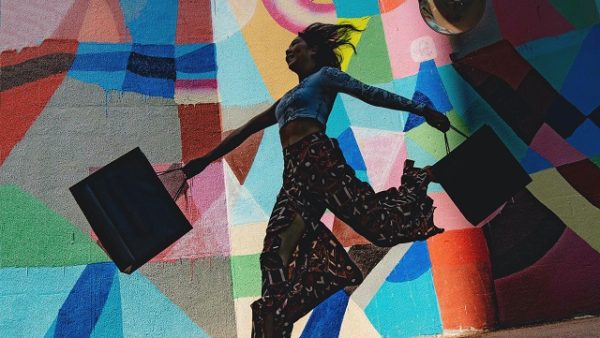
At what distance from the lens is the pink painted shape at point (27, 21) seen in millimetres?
5637

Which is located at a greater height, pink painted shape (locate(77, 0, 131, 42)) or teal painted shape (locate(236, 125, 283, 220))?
pink painted shape (locate(77, 0, 131, 42))

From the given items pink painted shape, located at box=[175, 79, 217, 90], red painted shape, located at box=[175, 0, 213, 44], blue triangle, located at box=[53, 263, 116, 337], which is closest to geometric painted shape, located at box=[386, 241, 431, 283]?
pink painted shape, located at box=[175, 79, 217, 90]

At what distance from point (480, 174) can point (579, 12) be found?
1.42 meters

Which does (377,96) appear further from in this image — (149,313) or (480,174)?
(149,313)

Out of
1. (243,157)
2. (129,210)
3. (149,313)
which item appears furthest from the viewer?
(243,157)

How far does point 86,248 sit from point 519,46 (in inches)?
129

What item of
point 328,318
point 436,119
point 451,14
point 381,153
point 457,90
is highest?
point 451,14

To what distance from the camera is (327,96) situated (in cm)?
547

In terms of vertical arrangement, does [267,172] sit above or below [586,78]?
below

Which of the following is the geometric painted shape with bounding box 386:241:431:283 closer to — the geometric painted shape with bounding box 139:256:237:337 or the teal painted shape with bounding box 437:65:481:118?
the teal painted shape with bounding box 437:65:481:118

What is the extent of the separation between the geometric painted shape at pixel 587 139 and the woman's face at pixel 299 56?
1866 millimetres

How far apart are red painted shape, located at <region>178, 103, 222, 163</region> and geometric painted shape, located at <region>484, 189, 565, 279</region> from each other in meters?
1.98

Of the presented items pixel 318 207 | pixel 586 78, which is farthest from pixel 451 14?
pixel 318 207

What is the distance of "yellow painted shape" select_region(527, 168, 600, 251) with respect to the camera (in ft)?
18.8
